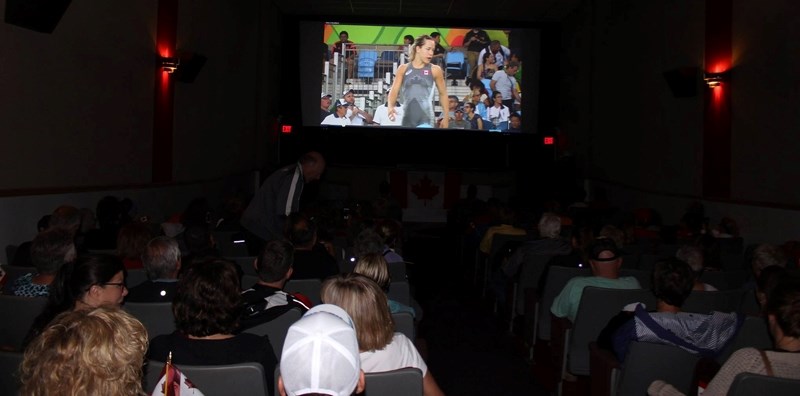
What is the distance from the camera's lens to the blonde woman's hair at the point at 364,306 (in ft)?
7.57

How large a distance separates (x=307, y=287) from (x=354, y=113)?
10835 millimetres

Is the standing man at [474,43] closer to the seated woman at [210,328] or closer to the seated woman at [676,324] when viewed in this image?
the seated woman at [676,324]

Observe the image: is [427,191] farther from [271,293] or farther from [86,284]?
[86,284]

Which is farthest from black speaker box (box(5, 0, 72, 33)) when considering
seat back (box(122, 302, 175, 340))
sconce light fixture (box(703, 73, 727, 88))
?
sconce light fixture (box(703, 73, 727, 88))

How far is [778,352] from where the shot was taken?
244 centimetres

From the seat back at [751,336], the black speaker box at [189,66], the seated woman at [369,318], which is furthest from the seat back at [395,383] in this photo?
the black speaker box at [189,66]

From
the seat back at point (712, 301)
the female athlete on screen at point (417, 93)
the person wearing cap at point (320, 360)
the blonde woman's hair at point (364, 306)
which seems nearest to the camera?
the person wearing cap at point (320, 360)

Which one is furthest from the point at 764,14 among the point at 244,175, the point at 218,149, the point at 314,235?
the point at 244,175

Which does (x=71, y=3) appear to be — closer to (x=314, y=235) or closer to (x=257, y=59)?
(x=314, y=235)

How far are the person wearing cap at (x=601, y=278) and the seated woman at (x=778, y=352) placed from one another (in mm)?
1477

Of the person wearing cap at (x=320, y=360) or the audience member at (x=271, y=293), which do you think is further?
the audience member at (x=271, y=293)

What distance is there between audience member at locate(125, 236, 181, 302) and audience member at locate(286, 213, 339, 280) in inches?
37.3

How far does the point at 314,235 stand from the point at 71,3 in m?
4.06

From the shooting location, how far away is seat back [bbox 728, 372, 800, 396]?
2227 millimetres
